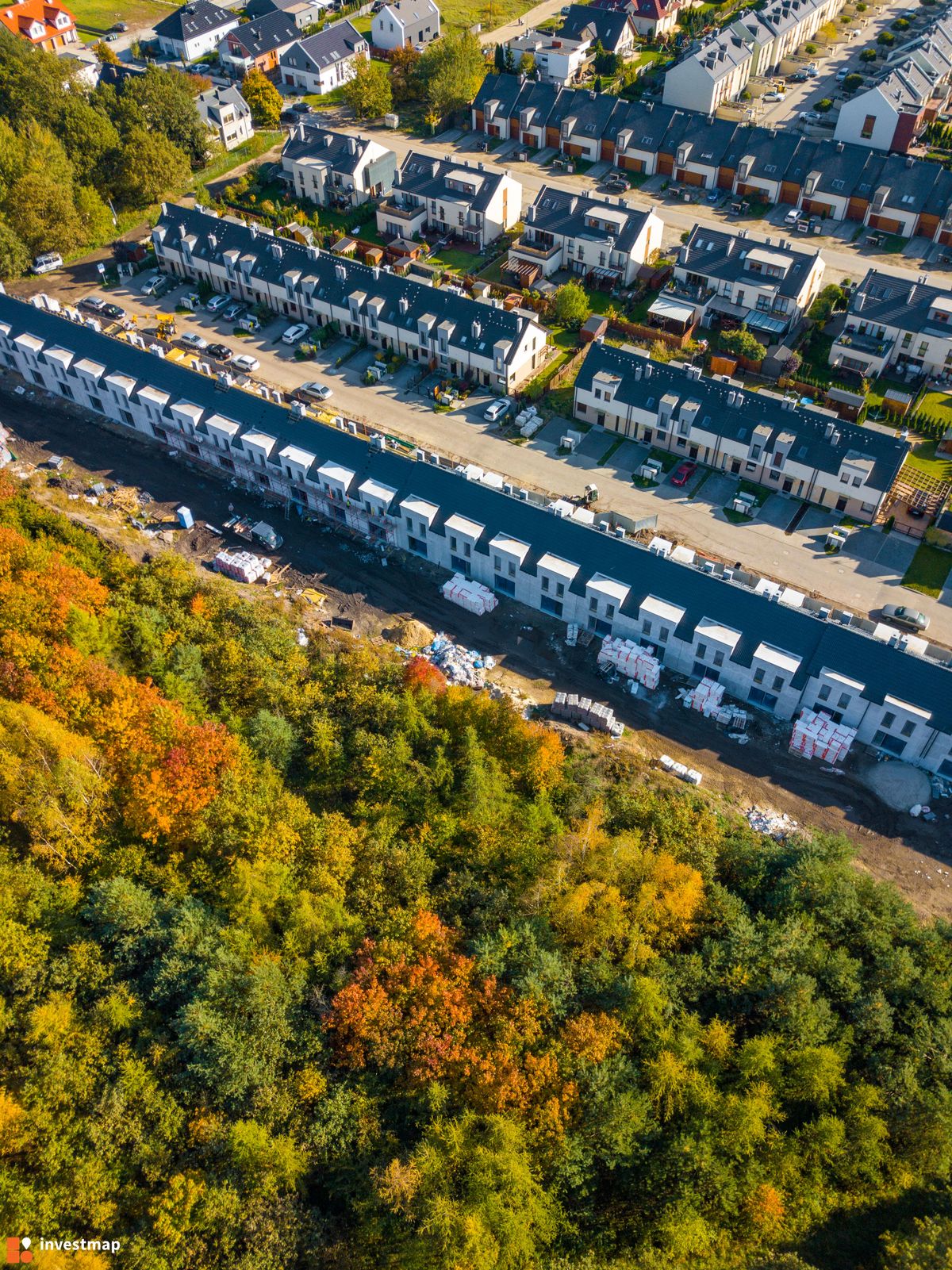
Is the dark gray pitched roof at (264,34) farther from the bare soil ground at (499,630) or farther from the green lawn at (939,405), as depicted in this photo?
the green lawn at (939,405)

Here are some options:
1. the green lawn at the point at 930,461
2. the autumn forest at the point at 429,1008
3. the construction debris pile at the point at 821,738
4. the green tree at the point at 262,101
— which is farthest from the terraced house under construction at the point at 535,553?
the green tree at the point at 262,101

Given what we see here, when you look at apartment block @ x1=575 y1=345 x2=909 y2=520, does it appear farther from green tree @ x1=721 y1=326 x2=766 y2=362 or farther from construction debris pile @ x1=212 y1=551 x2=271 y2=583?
construction debris pile @ x1=212 y1=551 x2=271 y2=583

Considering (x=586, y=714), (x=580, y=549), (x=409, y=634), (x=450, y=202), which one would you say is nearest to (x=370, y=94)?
(x=450, y=202)

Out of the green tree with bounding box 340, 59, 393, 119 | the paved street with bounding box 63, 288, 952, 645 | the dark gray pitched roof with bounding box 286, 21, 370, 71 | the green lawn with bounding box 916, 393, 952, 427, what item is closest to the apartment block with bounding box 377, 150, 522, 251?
the paved street with bounding box 63, 288, 952, 645

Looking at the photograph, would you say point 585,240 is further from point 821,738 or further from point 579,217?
point 821,738

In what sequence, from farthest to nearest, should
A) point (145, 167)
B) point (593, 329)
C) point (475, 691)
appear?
point (145, 167) < point (593, 329) < point (475, 691)

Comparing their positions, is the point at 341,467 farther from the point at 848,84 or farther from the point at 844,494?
the point at 848,84
